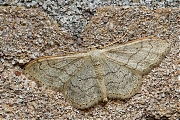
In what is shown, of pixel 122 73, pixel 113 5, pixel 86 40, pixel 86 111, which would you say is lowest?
pixel 86 111

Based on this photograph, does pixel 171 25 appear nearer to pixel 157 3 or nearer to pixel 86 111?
pixel 157 3

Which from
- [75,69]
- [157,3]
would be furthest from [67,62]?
[157,3]

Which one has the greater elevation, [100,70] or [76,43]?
[76,43]
